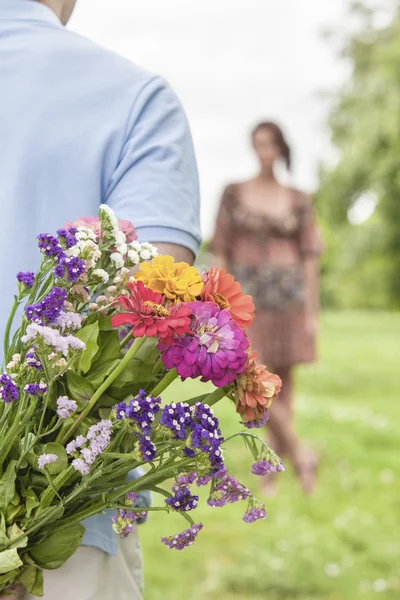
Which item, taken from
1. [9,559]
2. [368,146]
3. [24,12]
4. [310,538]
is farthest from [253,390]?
[368,146]

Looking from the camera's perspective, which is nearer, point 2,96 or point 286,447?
point 2,96

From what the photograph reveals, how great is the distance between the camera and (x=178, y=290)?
112cm

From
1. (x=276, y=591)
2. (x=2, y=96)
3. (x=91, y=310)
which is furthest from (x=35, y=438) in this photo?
(x=276, y=591)

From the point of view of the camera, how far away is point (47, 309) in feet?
3.65

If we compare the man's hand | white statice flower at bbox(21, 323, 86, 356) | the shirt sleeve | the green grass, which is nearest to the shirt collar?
the shirt sleeve

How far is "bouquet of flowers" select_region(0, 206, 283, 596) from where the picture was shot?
1.09 m

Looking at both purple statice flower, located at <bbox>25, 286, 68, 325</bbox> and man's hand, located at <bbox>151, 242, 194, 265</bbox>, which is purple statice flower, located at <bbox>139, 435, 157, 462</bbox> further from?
man's hand, located at <bbox>151, 242, 194, 265</bbox>

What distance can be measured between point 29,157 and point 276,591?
3.32 metres

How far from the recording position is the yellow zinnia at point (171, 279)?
112cm

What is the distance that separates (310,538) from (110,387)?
3947 millimetres

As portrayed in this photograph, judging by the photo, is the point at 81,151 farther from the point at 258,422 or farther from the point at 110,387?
the point at 258,422

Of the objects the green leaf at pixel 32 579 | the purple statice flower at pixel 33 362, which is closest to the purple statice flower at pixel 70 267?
the purple statice flower at pixel 33 362

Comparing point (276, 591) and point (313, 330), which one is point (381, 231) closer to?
point (313, 330)

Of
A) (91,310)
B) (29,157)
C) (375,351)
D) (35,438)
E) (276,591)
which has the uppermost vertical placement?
(29,157)
